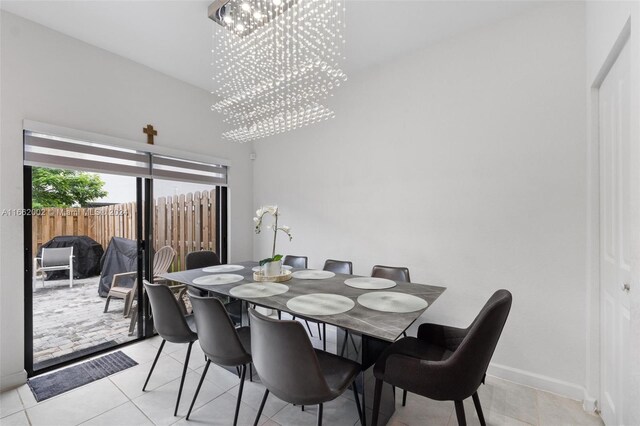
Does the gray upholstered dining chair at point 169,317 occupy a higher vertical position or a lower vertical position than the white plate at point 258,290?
lower

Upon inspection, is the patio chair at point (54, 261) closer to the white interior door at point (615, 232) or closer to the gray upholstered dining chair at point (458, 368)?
the gray upholstered dining chair at point (458, 368)

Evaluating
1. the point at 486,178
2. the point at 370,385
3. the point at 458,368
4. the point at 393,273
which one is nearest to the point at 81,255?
the point at 370,385

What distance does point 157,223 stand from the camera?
3219 millimetres

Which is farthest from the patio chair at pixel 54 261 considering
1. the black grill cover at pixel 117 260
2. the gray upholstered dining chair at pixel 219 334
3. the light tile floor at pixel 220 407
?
the gray upholstered dining chair at pixel 219 334

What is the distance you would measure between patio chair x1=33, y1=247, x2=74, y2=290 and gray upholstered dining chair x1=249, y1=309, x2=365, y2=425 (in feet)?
7.87

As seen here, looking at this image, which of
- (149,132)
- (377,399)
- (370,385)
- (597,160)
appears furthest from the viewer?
(149,132)

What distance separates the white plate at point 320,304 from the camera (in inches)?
60.2

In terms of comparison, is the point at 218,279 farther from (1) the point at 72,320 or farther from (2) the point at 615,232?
(2) the point at 615,232

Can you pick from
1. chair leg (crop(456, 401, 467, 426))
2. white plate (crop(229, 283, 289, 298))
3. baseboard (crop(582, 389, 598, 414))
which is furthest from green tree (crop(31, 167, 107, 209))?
baseboard (crop(582, 389, 598, 414))

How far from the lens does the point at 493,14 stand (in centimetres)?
228

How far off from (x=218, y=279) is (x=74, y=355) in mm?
1675

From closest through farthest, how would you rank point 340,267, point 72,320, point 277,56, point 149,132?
point 277,56 → point 72,320 → point 340,267 → point 149,132

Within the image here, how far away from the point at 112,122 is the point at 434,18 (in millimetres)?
3218

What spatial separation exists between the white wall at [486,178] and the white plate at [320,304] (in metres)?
1.31
